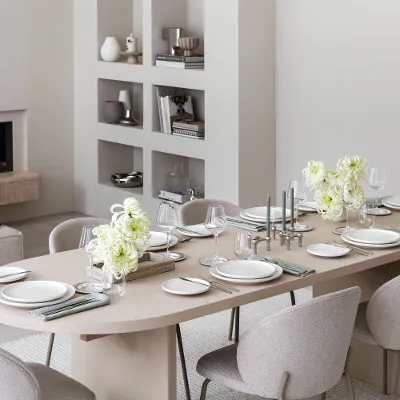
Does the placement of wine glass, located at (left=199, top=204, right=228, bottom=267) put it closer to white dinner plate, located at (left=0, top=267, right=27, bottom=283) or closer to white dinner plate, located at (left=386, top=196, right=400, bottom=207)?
white dinner plate, located at (left=0, top=267, right=27, bottom=283)

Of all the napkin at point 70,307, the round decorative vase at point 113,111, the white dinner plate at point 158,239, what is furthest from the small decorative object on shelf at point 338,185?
the round decorative vase at point 113,111

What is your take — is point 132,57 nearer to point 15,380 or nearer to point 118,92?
point 118,92

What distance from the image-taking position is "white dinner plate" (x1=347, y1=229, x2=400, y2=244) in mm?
3787

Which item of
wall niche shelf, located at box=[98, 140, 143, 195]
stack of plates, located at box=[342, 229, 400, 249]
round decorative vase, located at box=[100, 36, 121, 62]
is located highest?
round decorative vase, located at box=[100, 36, 121, 62]

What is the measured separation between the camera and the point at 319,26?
20.0ft

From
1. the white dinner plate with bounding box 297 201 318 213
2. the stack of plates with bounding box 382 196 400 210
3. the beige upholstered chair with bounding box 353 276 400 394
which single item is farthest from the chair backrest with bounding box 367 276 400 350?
the stack of plates with bounding box 382 196 400 210

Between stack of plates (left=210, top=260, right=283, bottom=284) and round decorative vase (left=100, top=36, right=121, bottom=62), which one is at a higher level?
round decorative vase (left=100, top=36, right=121, bottom=62)

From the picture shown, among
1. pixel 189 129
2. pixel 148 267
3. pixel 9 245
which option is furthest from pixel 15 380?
pixel 189 129

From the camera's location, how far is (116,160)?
25.7 ft

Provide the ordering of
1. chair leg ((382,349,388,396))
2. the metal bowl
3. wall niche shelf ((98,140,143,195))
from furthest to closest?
wall niche shelf ((98,140,143,195)) → the metal bowl → chair leg ((382,349,388,396))

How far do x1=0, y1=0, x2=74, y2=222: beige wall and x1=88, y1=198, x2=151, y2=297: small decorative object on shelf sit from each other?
173 inches

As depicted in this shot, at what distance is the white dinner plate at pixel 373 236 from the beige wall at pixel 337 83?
1.88 metres

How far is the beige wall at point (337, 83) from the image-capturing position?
5.71 meters

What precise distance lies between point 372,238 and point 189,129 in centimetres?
312
